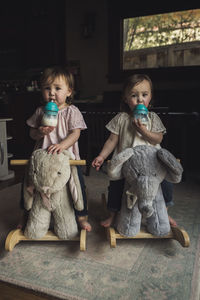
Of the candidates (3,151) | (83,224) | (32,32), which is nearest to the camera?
(83,224)

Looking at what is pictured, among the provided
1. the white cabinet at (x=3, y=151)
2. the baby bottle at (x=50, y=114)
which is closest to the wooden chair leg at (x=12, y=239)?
the baby bottle at (x=50, y=114)

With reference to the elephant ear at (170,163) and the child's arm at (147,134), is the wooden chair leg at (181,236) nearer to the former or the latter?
the elephant ear at (170,163)

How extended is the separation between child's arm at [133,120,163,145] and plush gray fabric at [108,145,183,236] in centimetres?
9

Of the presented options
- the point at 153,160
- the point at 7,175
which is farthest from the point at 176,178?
the point at 7,175

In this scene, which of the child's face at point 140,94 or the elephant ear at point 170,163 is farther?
the child's face at point 140,94

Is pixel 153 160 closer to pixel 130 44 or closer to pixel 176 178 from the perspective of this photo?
pixel 176 178

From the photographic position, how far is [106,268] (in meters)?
1.00

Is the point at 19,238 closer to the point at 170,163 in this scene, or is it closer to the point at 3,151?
the point at 170,163

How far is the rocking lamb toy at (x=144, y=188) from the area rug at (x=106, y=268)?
0.21 ft

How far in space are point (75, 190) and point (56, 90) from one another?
1.45 feet

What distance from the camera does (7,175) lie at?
237 centimetres

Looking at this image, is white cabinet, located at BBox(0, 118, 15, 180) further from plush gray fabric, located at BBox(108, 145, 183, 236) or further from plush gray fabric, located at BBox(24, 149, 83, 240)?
plush gray fabric, located at BBox(108, 145, 183, 236)

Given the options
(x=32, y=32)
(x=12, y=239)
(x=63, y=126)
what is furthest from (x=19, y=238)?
(x=32, y=32)

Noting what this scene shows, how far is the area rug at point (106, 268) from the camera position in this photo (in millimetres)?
876
